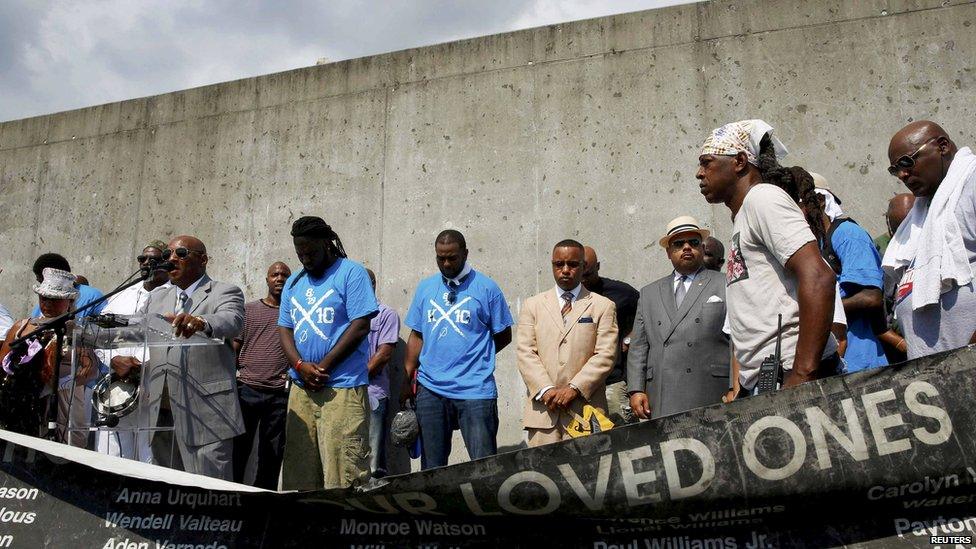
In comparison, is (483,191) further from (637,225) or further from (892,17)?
(892,17)

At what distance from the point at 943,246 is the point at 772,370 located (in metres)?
0.97

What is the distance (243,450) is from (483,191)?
290 cm

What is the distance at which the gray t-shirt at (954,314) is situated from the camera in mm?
3430

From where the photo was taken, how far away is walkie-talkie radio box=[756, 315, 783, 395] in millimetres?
3066

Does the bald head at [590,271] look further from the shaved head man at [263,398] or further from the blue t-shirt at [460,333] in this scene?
the shaved head man at [263,398]

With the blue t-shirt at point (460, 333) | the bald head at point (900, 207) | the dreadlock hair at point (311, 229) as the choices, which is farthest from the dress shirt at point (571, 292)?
the bald head at point (900, 207)

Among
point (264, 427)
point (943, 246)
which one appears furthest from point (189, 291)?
point (943, 246)

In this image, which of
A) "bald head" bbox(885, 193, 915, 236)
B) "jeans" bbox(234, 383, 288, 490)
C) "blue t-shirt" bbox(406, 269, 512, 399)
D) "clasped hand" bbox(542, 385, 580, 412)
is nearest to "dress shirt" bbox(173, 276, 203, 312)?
"jeans" bbox(234, 383, 288, 490)

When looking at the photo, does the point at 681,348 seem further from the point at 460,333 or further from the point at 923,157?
the point at 923,157

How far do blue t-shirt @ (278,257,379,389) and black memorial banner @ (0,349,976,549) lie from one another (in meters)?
2.45

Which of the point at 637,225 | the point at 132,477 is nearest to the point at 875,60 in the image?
the point at 637,225

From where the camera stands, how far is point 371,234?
26.7ft

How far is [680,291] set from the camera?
5.65m

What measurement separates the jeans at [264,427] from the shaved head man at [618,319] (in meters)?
2.43
